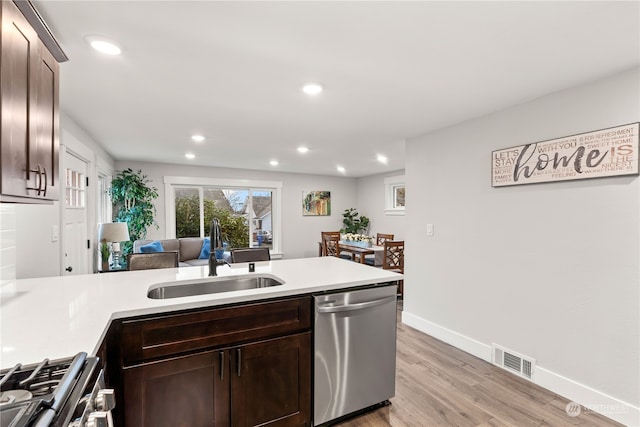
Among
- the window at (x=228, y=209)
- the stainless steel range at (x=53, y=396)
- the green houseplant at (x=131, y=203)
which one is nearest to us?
the stainless steel range at (x=53, y=396)

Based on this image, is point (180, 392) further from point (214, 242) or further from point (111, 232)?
point (111, 232)

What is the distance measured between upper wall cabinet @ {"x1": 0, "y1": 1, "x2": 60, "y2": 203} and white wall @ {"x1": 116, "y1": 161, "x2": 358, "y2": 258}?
4596mm

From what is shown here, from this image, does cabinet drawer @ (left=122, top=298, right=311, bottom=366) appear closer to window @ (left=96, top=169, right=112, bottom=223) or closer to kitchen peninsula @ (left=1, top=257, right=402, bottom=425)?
kitchen peninsula @ (left=1, top=257, right=402, bottom=425)

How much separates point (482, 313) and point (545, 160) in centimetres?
A: 145

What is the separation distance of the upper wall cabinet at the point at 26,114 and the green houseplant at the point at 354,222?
250 inches

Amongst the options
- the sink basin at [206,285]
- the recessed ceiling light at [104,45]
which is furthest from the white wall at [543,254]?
the recessed ceiling light at [104,45]

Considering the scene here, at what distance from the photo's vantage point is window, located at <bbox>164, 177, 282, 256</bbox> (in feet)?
20.1

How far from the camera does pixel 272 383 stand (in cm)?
173

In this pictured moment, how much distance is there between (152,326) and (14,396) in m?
0.65

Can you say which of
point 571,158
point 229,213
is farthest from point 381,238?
point 571,158

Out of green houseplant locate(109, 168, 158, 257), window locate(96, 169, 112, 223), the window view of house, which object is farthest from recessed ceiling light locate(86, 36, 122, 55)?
the window view of house

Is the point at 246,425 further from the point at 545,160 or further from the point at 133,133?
the point at 133,133

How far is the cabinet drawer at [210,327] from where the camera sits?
1.43 metres

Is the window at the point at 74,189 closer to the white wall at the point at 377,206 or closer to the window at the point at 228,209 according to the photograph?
the window at the point at 228,209
